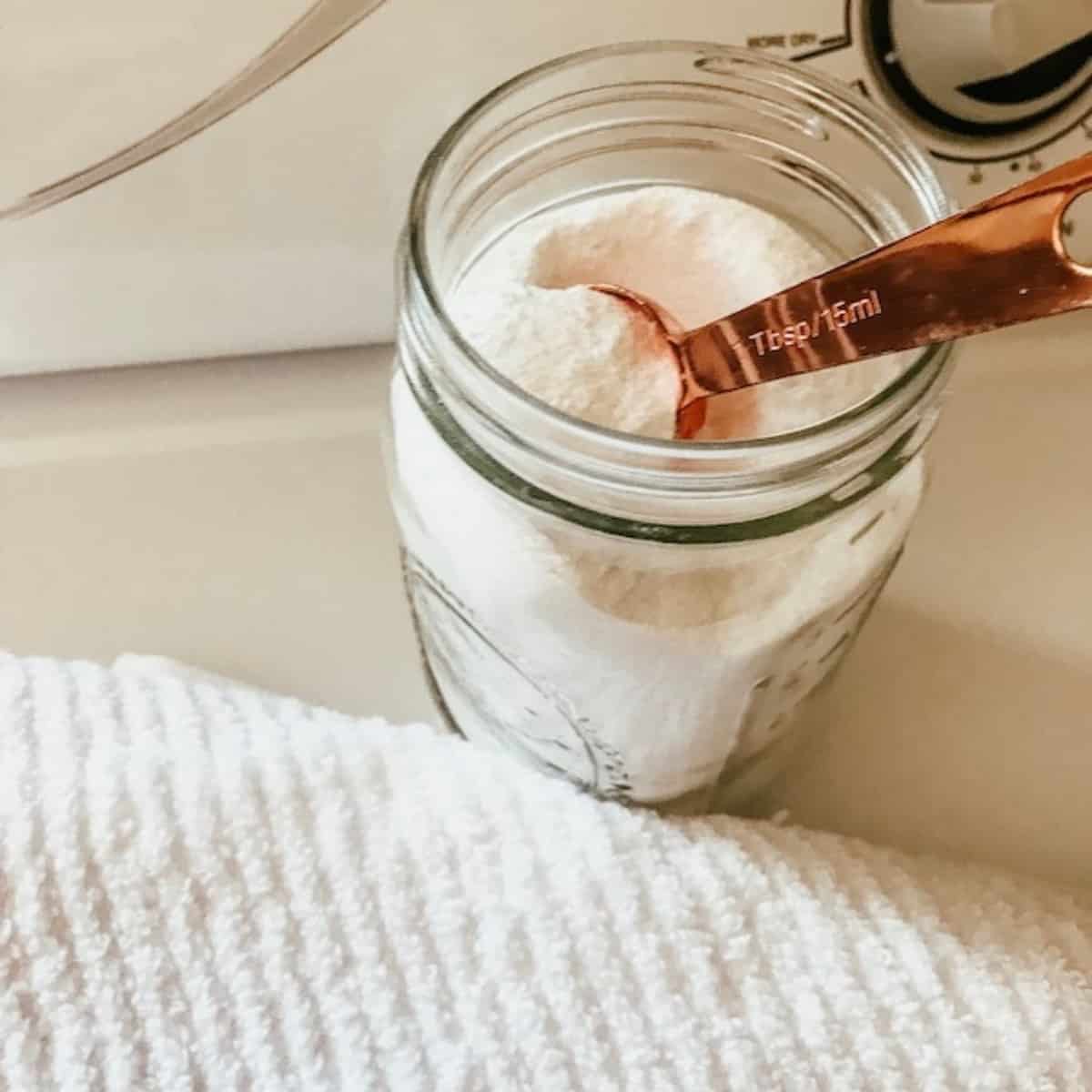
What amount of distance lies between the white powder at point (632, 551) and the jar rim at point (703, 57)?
0.06 feet

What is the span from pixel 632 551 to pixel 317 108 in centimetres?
12

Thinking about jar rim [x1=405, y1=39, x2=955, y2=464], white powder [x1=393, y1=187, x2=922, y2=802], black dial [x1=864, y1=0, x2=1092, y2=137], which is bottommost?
white powder [x1=393, y1=187, x2=922, y2=802]

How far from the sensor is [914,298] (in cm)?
24

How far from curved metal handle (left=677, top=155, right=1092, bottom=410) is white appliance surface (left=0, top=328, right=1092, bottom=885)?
0.14 metres

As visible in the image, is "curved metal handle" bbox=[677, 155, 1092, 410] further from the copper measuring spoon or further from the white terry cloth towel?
the white terry cloth towel

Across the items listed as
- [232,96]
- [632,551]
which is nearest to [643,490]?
[632,551]

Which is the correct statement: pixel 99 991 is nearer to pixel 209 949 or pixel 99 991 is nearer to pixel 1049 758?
pixel 209 949

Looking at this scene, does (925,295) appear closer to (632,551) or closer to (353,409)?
(632,551)

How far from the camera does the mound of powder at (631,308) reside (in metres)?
0.29

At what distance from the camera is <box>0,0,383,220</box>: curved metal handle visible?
29 cm

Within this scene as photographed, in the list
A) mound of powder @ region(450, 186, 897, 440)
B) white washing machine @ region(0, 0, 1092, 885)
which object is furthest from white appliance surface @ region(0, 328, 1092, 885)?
mound of powder @ region(450, 186, 897, 440)

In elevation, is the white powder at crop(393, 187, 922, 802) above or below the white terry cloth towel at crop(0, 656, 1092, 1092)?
above

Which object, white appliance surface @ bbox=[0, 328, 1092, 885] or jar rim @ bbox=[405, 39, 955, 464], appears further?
white appliance surface @ bbox=[0, 328, 1092, 885]

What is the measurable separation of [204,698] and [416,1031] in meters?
0.09
